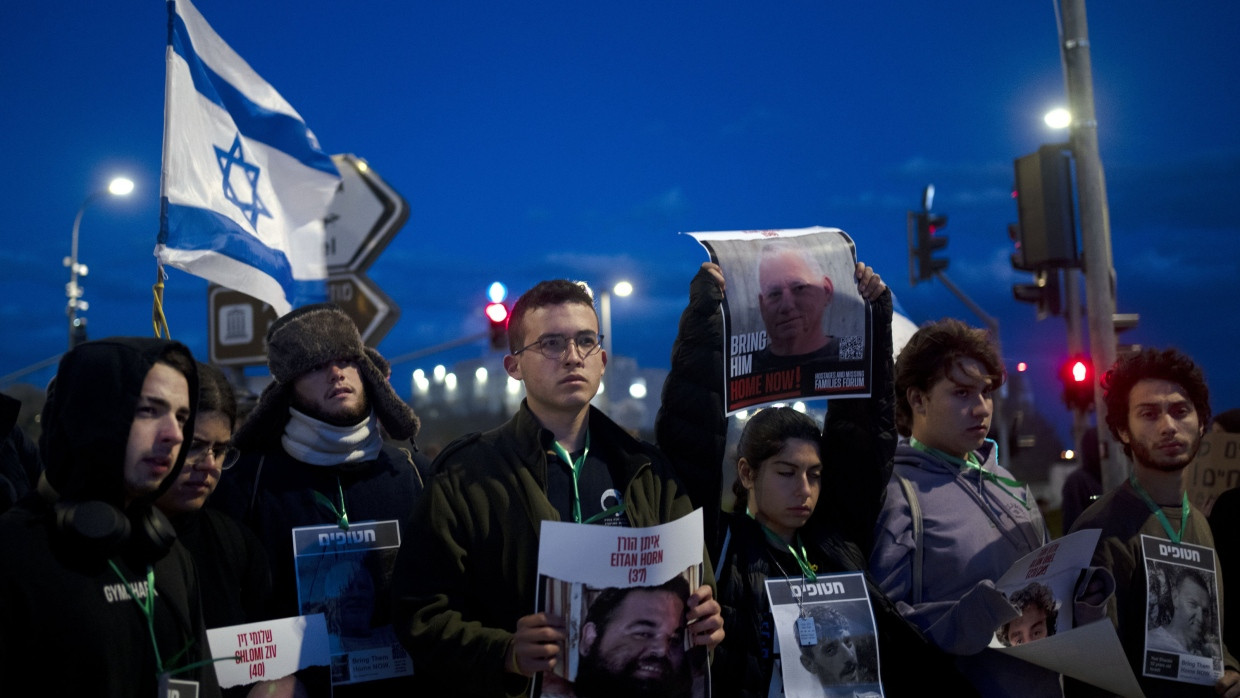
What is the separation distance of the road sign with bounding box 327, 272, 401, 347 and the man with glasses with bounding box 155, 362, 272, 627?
421 centimetres

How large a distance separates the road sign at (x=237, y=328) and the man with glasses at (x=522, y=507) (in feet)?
15.9

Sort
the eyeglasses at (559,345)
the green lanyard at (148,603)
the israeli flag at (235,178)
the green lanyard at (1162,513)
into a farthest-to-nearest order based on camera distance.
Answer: the israeli flag at (235,178)
the green lanyard at (1162,513)
the eyeglasses at (559,345)
the green lanyard at (148,603)

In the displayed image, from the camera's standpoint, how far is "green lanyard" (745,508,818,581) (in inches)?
155

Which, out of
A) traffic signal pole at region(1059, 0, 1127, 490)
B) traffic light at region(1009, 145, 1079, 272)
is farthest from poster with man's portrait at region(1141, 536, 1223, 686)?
traffic light at region(1009, 145, 1079, 272)

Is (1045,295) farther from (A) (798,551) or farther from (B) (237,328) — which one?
(A) (798,551)

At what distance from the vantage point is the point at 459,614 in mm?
3264

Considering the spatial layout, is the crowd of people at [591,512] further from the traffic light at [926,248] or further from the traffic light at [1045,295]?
the traffic light at [926,248]

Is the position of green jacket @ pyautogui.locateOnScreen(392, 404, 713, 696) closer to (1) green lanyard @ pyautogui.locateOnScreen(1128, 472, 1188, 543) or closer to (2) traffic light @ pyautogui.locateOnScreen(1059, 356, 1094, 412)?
(1) green lanyard @ pyautogui.locateOnScreen(1128, 472, 1188, 543)

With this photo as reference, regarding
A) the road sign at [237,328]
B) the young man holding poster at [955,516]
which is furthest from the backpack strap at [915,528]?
the road sign at [237,328]

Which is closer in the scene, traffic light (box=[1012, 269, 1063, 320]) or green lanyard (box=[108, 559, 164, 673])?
green lanyard (box=[108, 559, 164, 673])

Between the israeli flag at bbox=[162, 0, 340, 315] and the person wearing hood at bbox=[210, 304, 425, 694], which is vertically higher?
the israeli flag at bbox=[162, 0, 340, 315]

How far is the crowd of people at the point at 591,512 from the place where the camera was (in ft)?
8.71

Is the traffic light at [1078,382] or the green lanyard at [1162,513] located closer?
the green lanyard at [1162,513]

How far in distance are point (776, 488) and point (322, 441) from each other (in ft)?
5.66
